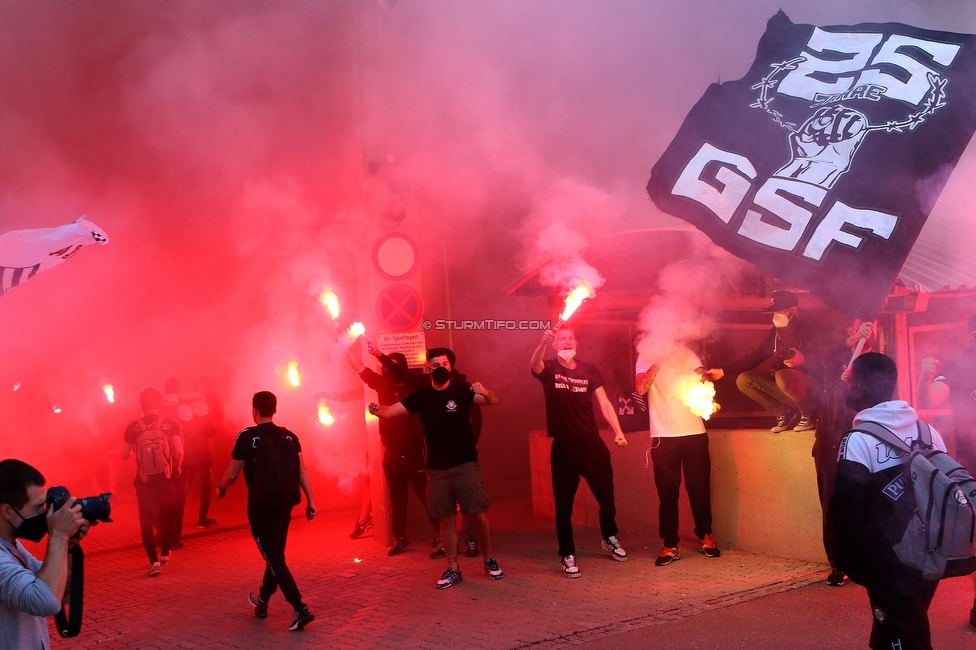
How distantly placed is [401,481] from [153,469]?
201 cm

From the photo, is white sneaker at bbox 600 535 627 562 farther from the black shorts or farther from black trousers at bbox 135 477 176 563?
black trousers at bbox 135 477 176 563

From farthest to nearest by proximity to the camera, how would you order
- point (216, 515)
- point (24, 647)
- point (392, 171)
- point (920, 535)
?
point (216, 515) → point (392, 171) → point (920, 535) → point (24, 647)

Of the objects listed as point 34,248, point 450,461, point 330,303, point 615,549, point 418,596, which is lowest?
point 418,596

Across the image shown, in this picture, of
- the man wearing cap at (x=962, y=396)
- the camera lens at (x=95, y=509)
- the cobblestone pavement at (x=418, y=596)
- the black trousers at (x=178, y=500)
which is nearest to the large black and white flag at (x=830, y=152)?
the man wearing cap at (x=962, y=396)

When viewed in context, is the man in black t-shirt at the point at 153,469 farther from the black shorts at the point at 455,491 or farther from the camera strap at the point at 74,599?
the camera strap at the point at 74,599

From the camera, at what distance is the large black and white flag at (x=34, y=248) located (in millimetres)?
4781

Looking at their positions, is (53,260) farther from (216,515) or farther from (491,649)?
(216,515)

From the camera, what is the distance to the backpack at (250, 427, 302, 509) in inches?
196

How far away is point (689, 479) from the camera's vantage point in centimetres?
599

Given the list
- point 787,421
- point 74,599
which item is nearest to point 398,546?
point 787,421

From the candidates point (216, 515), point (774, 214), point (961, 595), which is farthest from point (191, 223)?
point (961, 595)

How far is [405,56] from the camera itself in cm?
698

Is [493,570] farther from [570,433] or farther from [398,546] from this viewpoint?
[398,546]

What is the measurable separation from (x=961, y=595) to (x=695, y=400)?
206cm
